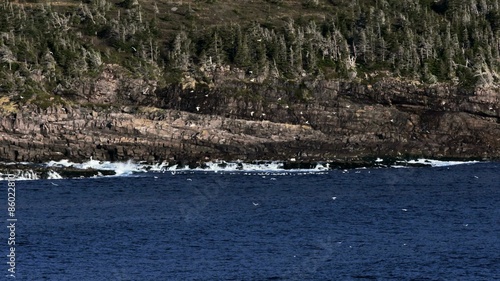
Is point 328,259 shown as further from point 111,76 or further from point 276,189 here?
point 111,76

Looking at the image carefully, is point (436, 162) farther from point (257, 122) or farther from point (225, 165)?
point (225, 165)

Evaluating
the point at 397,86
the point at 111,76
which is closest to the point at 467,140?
the point at 397,86

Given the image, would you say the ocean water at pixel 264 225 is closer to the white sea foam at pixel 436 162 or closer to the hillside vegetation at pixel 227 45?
the white sea foam at pixel 436 162

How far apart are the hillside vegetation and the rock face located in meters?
3.93

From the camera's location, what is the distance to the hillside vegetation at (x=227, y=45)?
156 metres

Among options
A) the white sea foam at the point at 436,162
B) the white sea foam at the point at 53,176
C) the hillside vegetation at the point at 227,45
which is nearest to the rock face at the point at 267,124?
the white sea foam at the point at 436,162

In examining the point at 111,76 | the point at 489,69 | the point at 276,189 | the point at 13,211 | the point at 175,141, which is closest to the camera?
the point at 13,211

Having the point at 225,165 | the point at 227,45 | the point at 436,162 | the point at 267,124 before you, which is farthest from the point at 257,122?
the point at 436,162

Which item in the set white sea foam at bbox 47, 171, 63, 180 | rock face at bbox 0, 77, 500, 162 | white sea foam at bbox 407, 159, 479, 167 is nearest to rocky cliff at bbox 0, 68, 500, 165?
rock face at bbox 0, 77, 500, 162

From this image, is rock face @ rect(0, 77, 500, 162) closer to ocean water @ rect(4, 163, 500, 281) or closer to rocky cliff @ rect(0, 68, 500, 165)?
rocky cliff @ rect(0, 68, 500, 165)

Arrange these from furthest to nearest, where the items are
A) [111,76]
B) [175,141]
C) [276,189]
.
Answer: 1. [111,76]
2. [175,141]
3. [276,189]

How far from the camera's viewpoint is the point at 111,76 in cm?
15438

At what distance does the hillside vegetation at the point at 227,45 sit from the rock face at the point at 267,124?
3.93m

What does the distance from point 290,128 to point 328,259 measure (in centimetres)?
6302
